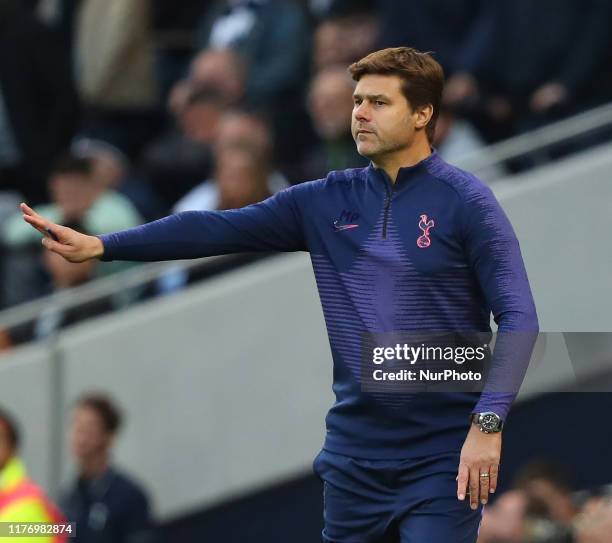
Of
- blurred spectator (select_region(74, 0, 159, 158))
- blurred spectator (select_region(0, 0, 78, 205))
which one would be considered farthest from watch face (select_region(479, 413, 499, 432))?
blurred spectator (select_region(74, 0, 159, 158))

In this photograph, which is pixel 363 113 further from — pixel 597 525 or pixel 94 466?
pixel 94 466

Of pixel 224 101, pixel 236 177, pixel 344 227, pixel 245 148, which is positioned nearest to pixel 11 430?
pixel 236 177

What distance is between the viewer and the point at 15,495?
717 centimetres

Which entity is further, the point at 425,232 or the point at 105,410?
the point at 105,410

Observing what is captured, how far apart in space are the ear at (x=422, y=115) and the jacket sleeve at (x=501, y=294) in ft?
0.83

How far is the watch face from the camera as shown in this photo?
420 centimetres

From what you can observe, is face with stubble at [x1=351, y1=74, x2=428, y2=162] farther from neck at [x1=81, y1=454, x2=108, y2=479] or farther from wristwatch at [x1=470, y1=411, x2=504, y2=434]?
neck at [x1=81, y1=454, x2=108, y2=479]

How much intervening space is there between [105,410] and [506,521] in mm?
2436

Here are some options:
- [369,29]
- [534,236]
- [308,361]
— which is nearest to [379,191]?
[534,236]

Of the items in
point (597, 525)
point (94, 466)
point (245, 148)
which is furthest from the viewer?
point (245, 148)

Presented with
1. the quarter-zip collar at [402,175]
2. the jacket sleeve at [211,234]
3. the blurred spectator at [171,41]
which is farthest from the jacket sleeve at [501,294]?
the blurred spectator at [171,41]

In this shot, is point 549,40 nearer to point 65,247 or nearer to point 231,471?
point 231,471

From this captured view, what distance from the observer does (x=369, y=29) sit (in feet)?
29.8

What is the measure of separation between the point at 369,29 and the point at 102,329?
85.9 inches
